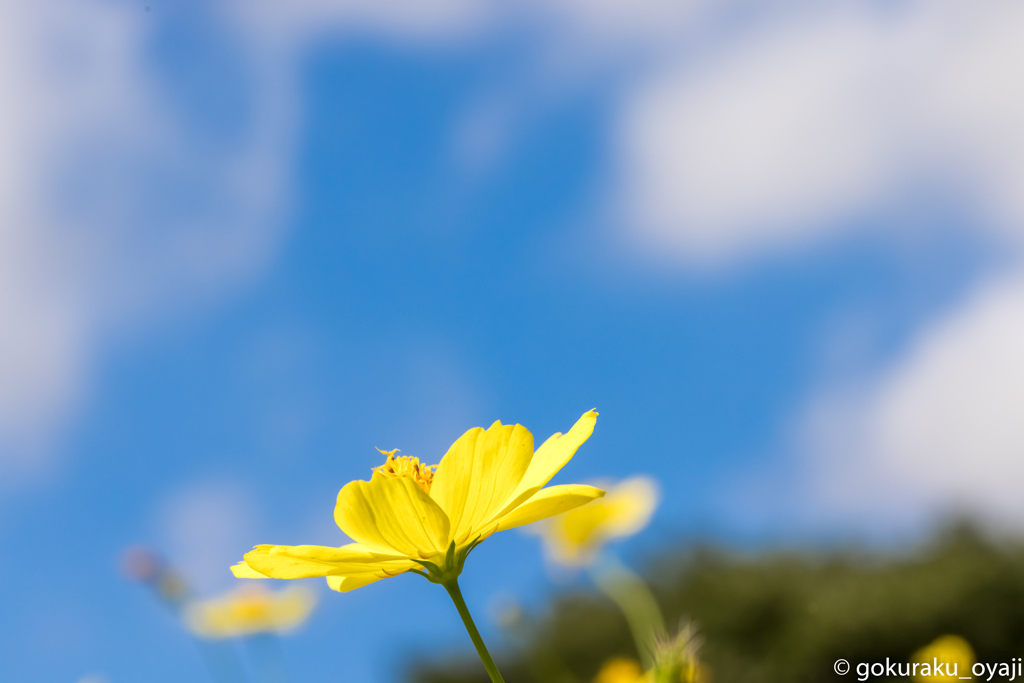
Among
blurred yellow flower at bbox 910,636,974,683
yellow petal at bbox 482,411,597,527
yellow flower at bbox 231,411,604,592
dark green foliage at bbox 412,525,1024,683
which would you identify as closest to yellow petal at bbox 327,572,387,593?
yellow flower at bbox 231,411,604,592

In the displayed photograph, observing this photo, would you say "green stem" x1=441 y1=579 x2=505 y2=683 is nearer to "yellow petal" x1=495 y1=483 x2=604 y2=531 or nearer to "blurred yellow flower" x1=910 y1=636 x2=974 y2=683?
"yellow petal" x1=495 y1=483 x2=604 y2=531

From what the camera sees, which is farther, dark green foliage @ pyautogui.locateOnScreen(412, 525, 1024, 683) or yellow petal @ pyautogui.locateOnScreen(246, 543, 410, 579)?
dark green foliage @ pyautogui.locateOnScreen(412, 525, 1024, 683)

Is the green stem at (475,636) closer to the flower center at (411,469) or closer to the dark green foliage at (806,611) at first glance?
the flower center at (411,469)

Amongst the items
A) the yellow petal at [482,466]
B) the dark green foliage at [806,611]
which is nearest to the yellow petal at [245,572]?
the yellow petal at [482,466]

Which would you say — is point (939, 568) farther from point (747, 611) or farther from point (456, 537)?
point (456, 537)

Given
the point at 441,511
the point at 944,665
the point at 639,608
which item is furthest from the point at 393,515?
the point at 639,608

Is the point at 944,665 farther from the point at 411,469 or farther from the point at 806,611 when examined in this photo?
the point at 806,611
